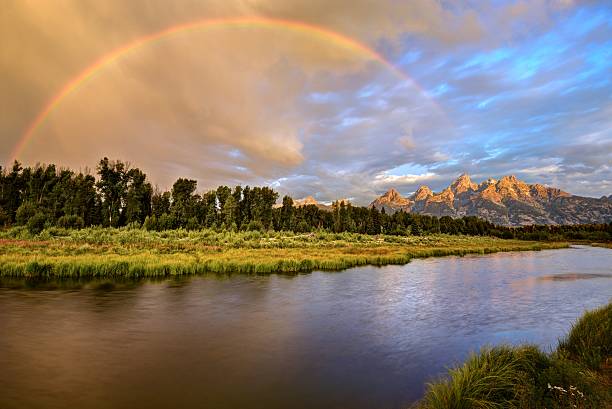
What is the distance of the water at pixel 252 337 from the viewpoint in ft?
29.9

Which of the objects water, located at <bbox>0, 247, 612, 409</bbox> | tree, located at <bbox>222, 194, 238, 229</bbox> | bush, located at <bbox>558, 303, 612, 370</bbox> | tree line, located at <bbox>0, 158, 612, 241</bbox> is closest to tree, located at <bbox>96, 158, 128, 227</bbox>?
tree line, located at <bbox>0, 158, 612, 241</bbox>

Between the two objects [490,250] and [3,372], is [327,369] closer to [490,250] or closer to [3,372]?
[3,372]

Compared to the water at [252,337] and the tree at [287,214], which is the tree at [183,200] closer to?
the tree at [287,214]

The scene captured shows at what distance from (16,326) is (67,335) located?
272cm

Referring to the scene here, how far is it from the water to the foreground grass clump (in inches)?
78.4

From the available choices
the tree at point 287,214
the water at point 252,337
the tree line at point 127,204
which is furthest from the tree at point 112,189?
the water at point 252,337

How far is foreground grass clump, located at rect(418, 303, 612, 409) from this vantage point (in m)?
6.63

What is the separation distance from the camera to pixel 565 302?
2094 centimetres

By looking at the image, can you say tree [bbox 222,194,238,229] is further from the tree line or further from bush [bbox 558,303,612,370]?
bush [bbox 558,303,612,370]

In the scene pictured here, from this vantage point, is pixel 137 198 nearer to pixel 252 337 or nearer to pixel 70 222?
pixel 70 222

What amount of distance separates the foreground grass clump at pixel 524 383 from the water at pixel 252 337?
6.53 feet

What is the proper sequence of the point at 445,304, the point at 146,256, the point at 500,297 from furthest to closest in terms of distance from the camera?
1. the point at 146,256
2. the point at 500,297
3. the point at 445,304

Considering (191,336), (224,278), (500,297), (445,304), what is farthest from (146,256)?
(500,297)

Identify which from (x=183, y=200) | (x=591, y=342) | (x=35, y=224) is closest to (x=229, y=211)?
(x=183, y=200)
